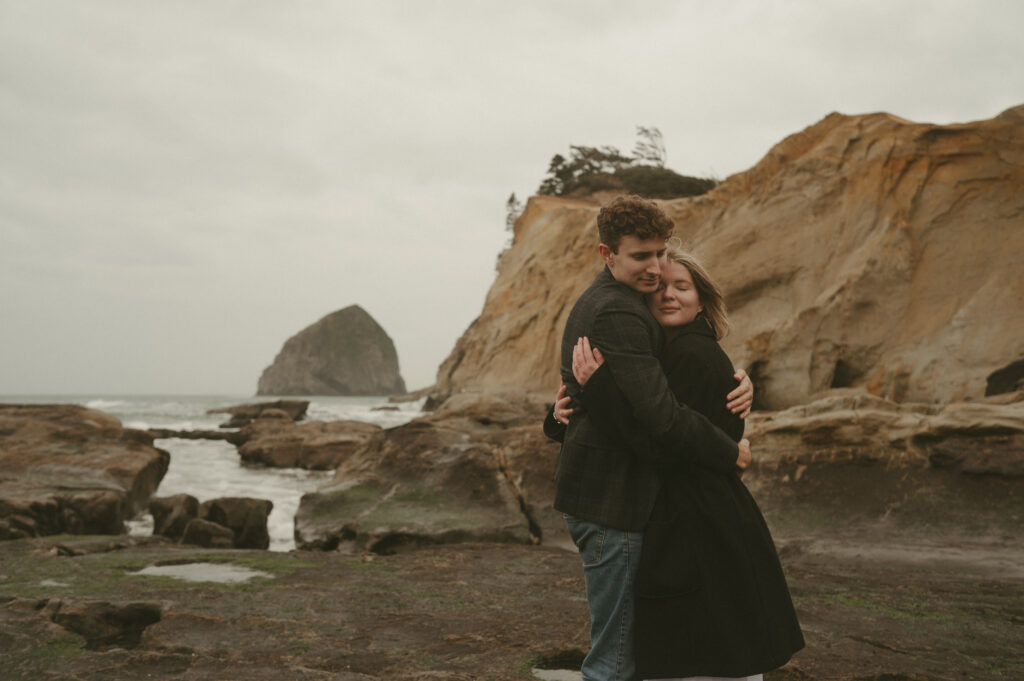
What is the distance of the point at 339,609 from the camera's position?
5355 millimetres

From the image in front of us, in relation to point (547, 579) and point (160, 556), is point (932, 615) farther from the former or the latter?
point (160, 556)

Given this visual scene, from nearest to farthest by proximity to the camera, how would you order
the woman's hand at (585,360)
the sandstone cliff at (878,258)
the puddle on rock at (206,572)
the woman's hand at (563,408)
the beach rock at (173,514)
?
the woman's hand at (585,360)
the woman's hand at (563,408)
the puddle on rock at (206,572)
the beach rock at (173,514)
the sandstone cliff at (878,258)

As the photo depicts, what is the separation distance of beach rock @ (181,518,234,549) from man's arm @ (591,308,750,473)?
292 inches

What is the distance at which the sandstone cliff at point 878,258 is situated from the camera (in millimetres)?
14227

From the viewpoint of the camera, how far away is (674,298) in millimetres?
2832

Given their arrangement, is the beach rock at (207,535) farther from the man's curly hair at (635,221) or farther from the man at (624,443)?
the man's curly hair at (635,221)

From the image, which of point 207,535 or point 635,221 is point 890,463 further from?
point 207,535

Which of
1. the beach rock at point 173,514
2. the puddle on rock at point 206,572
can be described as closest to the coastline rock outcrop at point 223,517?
the beach rock at point 173,514

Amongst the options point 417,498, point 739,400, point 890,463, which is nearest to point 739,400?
point 739,400

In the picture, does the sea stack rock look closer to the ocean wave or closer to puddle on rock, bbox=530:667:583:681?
the ocean wave

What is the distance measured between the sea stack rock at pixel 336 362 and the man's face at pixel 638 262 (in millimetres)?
116020

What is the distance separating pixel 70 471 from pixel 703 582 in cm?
1143

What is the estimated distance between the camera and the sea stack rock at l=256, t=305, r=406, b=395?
11519 centimetres

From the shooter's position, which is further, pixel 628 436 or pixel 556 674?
pixel 556 674
